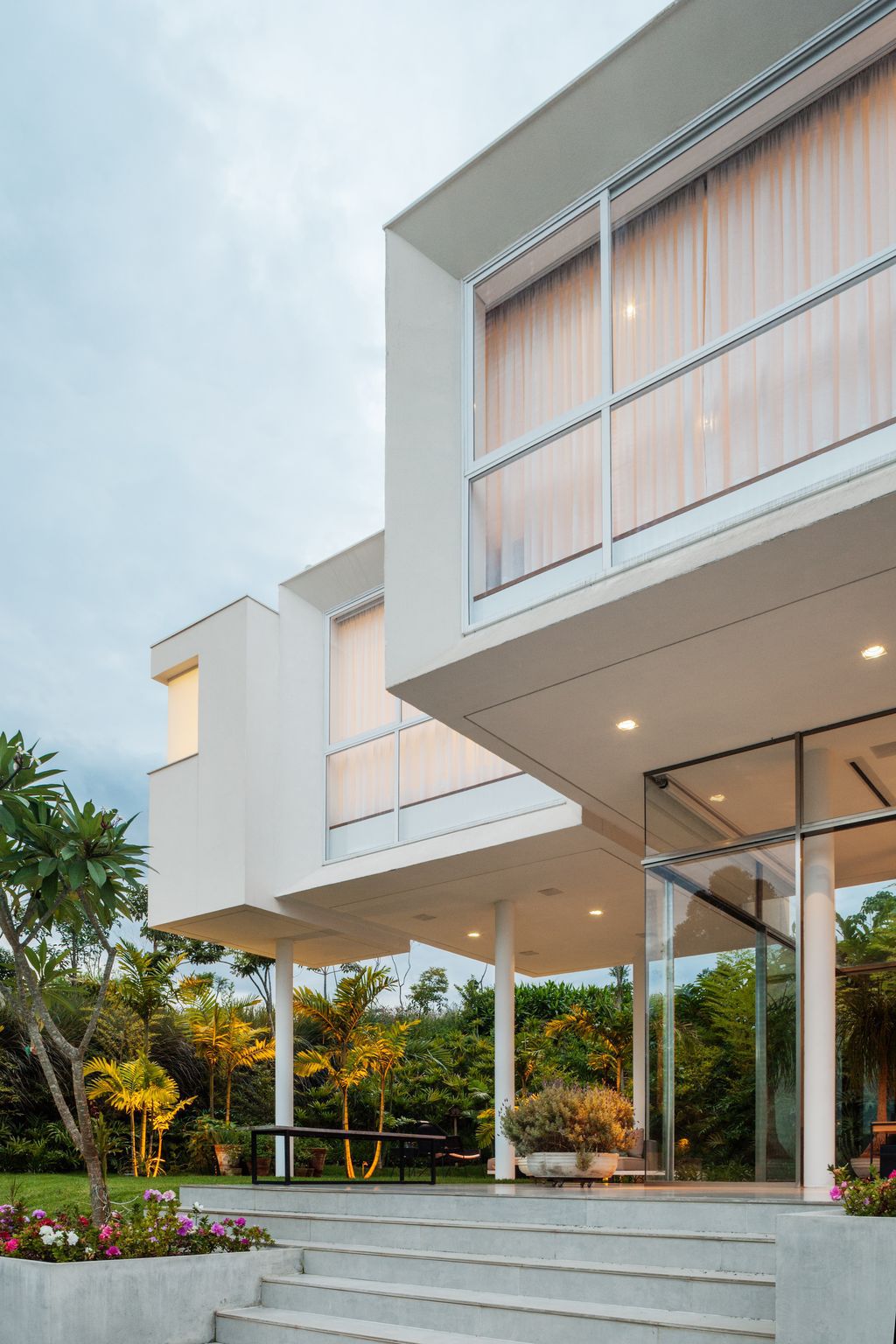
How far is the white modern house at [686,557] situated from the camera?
6.39 metres

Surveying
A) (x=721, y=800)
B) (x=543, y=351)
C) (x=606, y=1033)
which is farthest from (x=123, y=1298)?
(x=606, y=1033)

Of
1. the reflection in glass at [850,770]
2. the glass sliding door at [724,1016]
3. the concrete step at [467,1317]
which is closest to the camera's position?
the concrete step at [467,1317]

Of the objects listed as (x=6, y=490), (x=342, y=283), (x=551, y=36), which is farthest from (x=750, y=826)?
(x=342, y=283)

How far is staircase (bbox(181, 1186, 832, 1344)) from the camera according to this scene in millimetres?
5914

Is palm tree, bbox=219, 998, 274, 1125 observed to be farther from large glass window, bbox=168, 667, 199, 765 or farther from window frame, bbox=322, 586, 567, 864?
window frame, bbox=322, 586, 567, 864

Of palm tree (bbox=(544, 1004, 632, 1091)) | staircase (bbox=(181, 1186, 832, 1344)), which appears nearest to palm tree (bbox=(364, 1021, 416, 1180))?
palm tree (bbox=(544, 1004, 632, 1091))

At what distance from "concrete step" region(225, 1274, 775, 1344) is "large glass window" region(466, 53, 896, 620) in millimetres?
3829

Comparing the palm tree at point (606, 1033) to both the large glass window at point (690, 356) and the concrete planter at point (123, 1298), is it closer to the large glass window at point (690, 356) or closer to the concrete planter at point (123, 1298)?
the concrete planter at point (123, 1298)

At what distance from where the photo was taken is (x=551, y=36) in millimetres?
47031

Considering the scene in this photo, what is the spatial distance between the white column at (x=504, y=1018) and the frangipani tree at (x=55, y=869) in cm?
518

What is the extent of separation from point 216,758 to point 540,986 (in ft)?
44.7

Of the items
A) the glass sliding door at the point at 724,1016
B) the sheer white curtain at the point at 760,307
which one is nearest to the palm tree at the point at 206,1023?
the glass sliding door at the point at 724,1016

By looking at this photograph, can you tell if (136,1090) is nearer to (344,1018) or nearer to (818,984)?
(344,1018)

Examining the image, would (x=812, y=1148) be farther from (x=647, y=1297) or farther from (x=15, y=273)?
(x=15, y=273)
